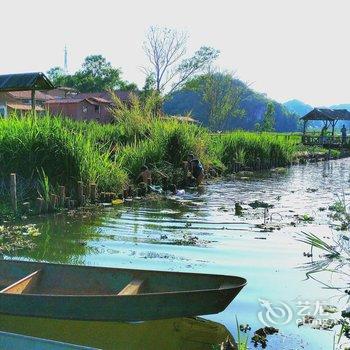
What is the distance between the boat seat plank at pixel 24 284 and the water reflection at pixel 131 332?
490mm

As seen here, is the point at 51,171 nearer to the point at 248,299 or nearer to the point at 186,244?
the point at 186,244

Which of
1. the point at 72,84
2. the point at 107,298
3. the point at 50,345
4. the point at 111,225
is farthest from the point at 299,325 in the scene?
the point at 72,84

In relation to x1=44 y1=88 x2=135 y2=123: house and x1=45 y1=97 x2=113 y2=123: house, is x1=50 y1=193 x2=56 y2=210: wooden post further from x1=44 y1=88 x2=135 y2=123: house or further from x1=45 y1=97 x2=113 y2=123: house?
x1=45 y1=97 x2=113 y2=123: house

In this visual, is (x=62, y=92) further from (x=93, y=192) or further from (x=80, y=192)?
(x=80, y=192)

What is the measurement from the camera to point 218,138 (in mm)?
28484

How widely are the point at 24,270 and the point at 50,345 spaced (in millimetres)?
3152

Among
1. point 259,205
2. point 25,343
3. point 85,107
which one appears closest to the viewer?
point 25,343

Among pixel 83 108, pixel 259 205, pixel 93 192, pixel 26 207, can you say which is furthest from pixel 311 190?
pixel 83 108

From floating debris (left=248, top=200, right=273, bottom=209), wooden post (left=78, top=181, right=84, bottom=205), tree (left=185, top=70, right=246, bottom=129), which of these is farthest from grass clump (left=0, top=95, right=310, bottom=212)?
tree (left=185, top=70, right=246, bottom=129)

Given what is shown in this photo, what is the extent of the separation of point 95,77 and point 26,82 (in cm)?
5781

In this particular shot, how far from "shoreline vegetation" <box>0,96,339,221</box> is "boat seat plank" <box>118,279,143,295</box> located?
22.9 ft

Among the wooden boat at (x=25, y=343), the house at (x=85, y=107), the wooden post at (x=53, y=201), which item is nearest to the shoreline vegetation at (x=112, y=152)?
the wooden post at (x=53, y=201)

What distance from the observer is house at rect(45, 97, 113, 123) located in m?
54.3

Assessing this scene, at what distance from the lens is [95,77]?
247 ft
